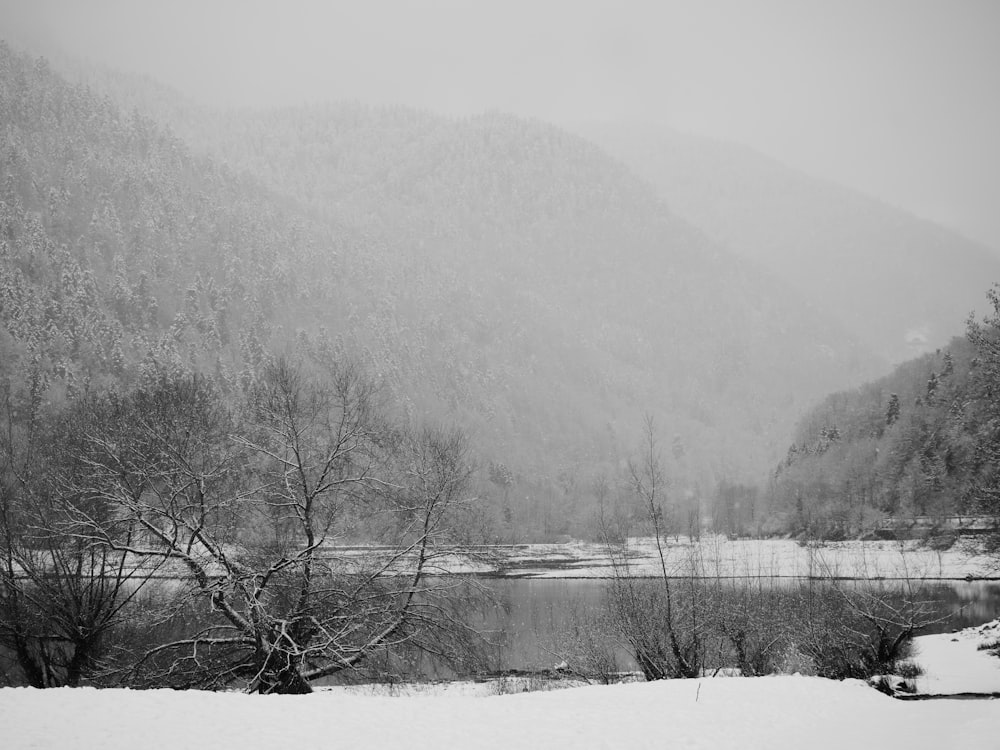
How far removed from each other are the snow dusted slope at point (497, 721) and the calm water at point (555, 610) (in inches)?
316

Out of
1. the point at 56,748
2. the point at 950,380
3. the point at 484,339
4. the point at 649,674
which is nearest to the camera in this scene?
the point at 56,748

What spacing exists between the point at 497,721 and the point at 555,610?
103ft

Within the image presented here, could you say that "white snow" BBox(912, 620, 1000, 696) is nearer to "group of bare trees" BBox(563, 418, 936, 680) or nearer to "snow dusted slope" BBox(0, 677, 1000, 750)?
"group of bare trees" BBox(563, 418, 936, 680)

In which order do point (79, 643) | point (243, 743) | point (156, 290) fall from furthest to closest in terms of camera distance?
point (156, 290)
point (79, 643)
point (243, 743)

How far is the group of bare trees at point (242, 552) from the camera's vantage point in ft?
59.6

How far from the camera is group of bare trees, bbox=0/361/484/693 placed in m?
18.2

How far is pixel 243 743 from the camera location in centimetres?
1009

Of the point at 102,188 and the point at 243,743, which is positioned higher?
the point at 102,188

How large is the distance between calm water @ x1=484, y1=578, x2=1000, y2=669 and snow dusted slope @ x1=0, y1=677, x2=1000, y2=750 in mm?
8036

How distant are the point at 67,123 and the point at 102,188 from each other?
76.7 ft

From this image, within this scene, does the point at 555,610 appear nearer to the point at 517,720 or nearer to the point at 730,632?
the point at 730,632

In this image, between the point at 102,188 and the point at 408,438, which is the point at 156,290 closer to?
the point at 102,188

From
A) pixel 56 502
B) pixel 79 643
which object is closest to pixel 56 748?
pixel 79 643

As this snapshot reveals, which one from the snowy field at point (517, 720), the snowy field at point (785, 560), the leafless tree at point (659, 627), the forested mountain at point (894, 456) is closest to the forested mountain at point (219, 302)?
the snowy field at point (785, 560)
